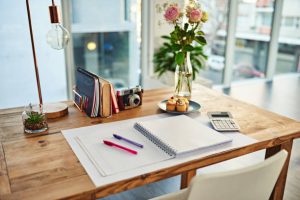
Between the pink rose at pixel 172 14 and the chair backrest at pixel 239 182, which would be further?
the pink rose at pixel 172 14

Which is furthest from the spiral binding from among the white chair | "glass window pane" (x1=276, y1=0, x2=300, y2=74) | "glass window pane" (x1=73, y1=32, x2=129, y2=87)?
"glass window pane" (x1=276, y1=0, x2=300, y2=74)

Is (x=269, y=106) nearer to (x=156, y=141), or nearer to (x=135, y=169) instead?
(x=156, y=141)

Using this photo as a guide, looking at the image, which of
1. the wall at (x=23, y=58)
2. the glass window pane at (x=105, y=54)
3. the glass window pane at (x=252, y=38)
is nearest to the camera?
the wall at (x=23, y=58)

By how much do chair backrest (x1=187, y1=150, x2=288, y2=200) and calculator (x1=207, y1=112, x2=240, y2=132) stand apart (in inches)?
13.7

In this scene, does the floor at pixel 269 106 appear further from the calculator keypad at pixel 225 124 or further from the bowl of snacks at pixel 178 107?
the calculator keypad at pixel 225 124

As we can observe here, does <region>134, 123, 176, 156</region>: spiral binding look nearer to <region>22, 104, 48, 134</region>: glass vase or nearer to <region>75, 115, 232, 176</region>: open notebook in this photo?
<region>75, 115, 232, 176</region>: open notebook

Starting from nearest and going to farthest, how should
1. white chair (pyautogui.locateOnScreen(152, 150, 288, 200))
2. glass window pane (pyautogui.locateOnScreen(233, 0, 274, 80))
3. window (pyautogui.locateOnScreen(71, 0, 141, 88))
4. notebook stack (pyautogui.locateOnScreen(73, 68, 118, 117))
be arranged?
white chair (pyautogui.locateOnScreen(152, 150, 288, 200)) < notebook stack (pyautogui.locateOnScreen(73, 68, 118, 117)) < window (pyautogui.locateOnScreen(71, 0, 141, 88)) < glass window pane (pyautogui.locateOnScreen(233, 0, 274, 80))

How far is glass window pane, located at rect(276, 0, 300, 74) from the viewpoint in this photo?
17.5ft

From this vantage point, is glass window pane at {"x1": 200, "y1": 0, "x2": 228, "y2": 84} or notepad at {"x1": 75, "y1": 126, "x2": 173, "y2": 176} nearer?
notepad at {"x1": 75, "y1": 126, "x2": 173, "y2": 176}

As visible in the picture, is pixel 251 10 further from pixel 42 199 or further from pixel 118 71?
pixel 42 199

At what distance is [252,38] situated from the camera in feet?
16.6

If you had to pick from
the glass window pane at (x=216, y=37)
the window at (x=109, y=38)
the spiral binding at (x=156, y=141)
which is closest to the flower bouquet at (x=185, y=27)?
the spiral binding at (x=156, y=141)

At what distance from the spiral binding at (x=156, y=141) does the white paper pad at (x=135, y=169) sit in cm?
4

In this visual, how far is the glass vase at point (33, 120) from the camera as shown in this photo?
1369mm
